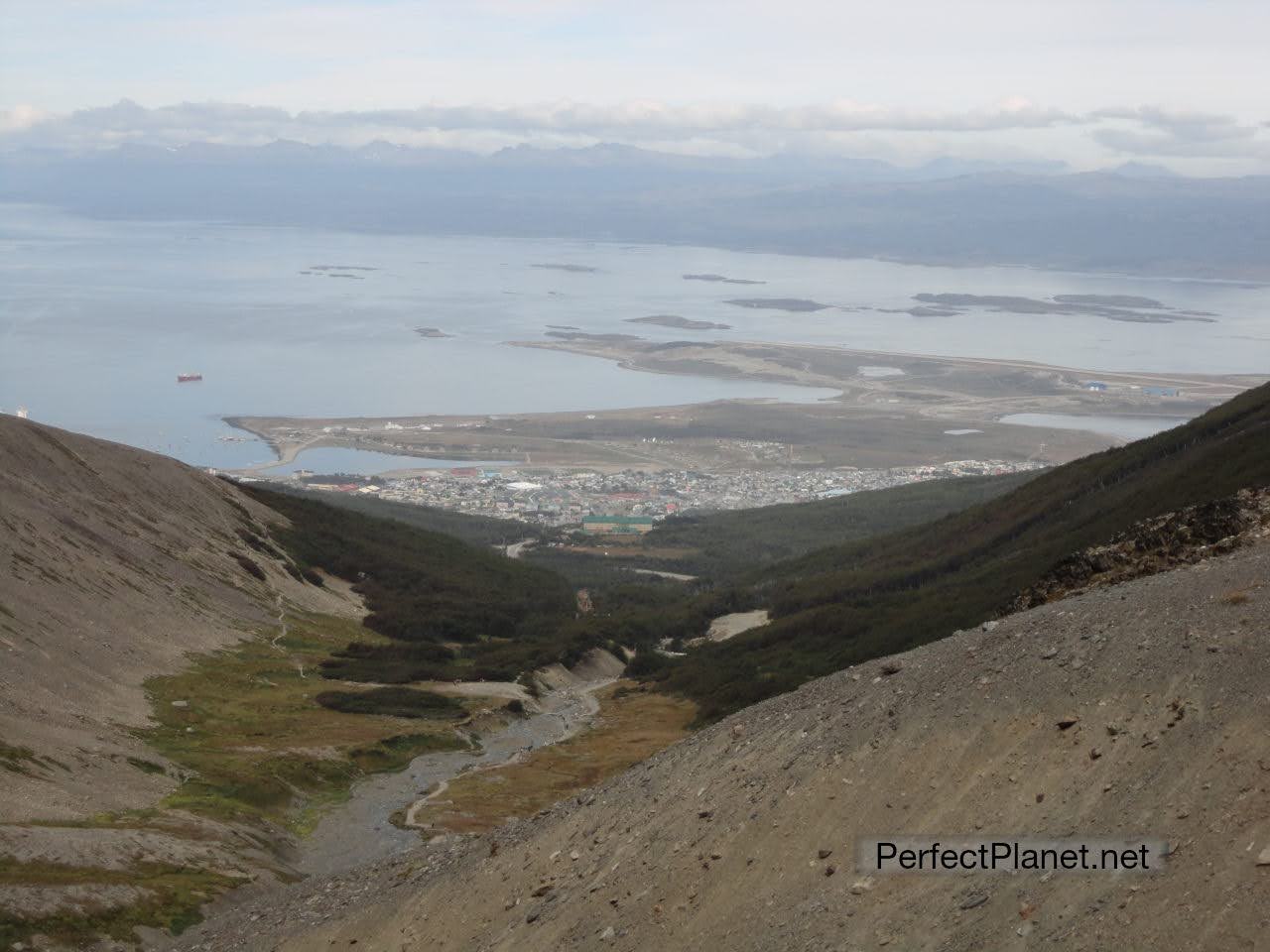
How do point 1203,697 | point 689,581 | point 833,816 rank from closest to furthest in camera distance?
1. point 1203,697
2. point 833,816
3. point 689,581

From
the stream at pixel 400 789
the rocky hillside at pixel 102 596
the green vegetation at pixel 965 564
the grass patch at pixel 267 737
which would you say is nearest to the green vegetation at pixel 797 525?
the green vegetation at pixel 965 564

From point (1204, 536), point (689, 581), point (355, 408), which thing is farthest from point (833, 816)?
point (355, 408)

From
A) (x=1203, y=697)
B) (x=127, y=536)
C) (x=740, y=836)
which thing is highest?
(x=1203, y=697)

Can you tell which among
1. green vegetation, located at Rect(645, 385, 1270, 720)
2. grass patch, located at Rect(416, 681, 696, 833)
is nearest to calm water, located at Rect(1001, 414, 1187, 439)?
green vegetation, located at Rect(645, 385, 1270, 720)

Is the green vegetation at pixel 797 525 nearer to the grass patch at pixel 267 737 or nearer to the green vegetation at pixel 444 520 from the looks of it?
the green vegetation at pixel 444 520

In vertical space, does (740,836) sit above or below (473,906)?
above

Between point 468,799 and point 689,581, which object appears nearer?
point 468,799

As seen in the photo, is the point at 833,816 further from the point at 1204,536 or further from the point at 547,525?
the point at 547,525
